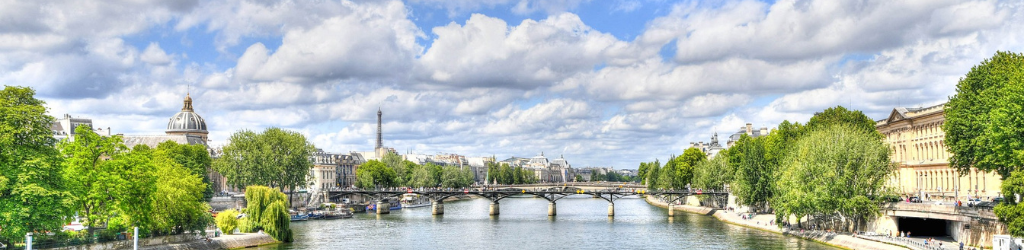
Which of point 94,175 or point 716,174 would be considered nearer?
point 94,175

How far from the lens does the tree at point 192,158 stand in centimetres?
10825

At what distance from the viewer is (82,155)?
54312mm

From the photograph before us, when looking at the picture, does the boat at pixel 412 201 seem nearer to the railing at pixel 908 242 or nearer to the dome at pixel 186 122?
the dome at pixel 186 122

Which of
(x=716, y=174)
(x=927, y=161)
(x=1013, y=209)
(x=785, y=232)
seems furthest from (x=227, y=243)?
(x=716, y=174)

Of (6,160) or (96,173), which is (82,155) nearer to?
(96,173)

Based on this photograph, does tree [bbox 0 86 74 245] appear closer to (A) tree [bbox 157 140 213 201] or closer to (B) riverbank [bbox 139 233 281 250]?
(B) riverbank [bbox 139 233 281 250]

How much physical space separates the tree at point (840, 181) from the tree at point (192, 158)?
2578 inches

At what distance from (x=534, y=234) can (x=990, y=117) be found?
42942mm

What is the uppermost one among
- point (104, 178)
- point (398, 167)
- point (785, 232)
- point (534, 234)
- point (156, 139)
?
point (156, 139)

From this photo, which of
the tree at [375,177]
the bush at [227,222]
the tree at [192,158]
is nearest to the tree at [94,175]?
the bush at [227,222]

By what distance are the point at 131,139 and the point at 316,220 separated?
198 ft

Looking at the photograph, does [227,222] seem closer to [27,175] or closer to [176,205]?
[176,205]


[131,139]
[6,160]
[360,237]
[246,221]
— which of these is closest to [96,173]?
[6,160]

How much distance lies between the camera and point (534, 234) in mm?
86438
